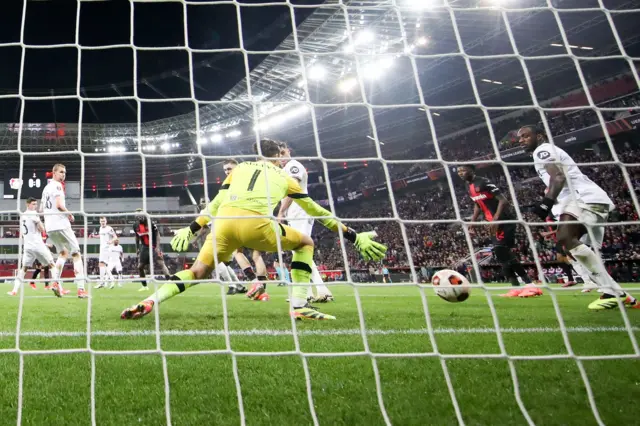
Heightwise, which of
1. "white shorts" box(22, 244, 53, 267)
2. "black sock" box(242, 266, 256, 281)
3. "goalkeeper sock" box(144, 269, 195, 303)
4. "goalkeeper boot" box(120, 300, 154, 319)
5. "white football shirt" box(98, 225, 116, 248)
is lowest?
"goalkeeper boot" box(120, 300, 154, 319)

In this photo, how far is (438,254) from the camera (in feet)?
53.6

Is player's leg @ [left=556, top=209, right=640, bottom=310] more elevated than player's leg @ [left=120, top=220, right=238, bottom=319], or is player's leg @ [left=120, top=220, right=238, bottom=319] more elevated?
player's leg @ [left=120, top=220, right=238, bottom=319]

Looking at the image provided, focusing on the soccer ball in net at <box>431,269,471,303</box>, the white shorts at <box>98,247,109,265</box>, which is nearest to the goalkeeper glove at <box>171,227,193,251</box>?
the soccer ball in net at <box>431,269,471,303</box>

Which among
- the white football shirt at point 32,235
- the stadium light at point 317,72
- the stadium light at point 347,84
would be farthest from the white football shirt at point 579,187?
the stadium light at point 347,84

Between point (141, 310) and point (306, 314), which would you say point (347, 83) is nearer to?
point (306, 314)

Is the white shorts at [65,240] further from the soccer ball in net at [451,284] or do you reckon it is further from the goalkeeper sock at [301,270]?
the soccer ball in net at [451,284]

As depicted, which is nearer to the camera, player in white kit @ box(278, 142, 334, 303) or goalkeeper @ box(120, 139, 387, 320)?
goalkeeper @ box(120, 139, 387, 320)

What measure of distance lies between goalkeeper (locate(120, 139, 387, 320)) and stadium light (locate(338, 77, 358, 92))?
17.6m

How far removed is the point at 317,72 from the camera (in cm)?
1936

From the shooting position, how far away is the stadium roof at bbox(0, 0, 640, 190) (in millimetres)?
16031

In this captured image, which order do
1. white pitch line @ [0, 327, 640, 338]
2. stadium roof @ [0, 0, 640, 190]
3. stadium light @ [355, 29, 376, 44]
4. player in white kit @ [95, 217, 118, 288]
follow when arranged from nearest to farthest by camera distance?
white pitch line @ [0, 327, 640, 338]
player in white kit @ [95, 217, 118, 288]
stadium roof @ [0, 0, 640, 190]
stadium light @ [355, 29, 376, 44]

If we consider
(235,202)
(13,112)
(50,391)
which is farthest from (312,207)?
(13,112)

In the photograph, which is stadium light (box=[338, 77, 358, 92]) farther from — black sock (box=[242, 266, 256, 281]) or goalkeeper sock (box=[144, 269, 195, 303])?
goalkeeper sock (box=[144, 269, 195, 303])

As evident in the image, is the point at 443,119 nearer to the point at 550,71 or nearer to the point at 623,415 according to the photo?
the point at 550,71
